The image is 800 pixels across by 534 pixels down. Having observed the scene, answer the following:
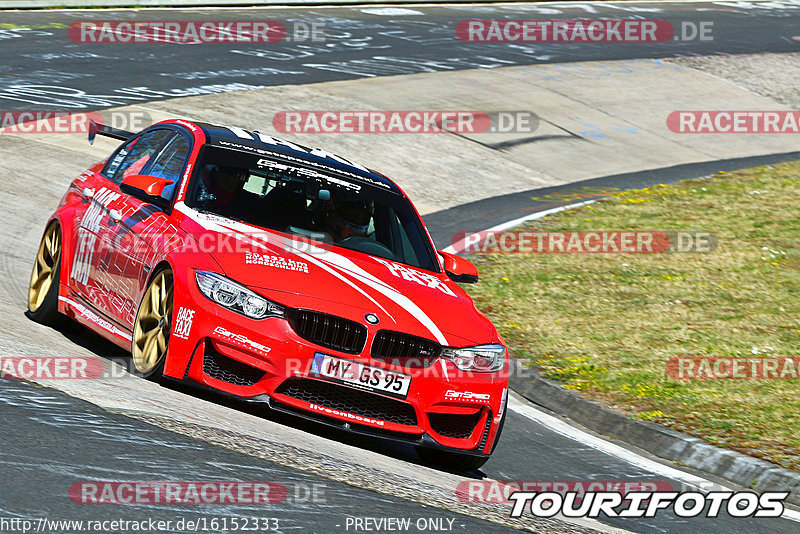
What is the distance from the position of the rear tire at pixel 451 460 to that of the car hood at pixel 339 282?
70 centimetres

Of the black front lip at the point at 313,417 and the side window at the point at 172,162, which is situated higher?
the side window at the point at 172,162

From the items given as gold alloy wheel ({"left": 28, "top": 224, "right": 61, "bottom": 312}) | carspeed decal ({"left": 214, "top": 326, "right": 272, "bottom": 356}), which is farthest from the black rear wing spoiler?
carspeed decal ({"left": 214, "top": 326, "right": 272, "bottom": 356})

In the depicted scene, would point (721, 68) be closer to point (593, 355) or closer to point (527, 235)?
point (527, 235)

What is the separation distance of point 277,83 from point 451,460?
547 inches

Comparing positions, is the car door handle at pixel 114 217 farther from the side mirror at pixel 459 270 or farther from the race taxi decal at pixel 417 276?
the side mirror at pixel 459 270

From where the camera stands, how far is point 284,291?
254 inches

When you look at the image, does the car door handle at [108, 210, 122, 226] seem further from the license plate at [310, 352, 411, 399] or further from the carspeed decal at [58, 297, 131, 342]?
the license plate at [310, 352, 411, 399]

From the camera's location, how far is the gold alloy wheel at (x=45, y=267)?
8.37m

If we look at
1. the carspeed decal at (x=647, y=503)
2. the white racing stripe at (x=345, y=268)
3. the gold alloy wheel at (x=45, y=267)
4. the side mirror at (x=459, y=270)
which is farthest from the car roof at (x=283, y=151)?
the carspeed decal at (x=647, y=503)

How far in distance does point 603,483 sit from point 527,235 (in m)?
7.39

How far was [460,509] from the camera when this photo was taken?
5.66 meters

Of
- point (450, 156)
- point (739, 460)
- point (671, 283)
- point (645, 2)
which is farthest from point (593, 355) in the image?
point (645, 2)

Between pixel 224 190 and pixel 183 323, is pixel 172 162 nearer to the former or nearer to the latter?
pixel 224 190

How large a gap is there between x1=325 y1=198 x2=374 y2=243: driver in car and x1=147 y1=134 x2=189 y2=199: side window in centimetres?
102
